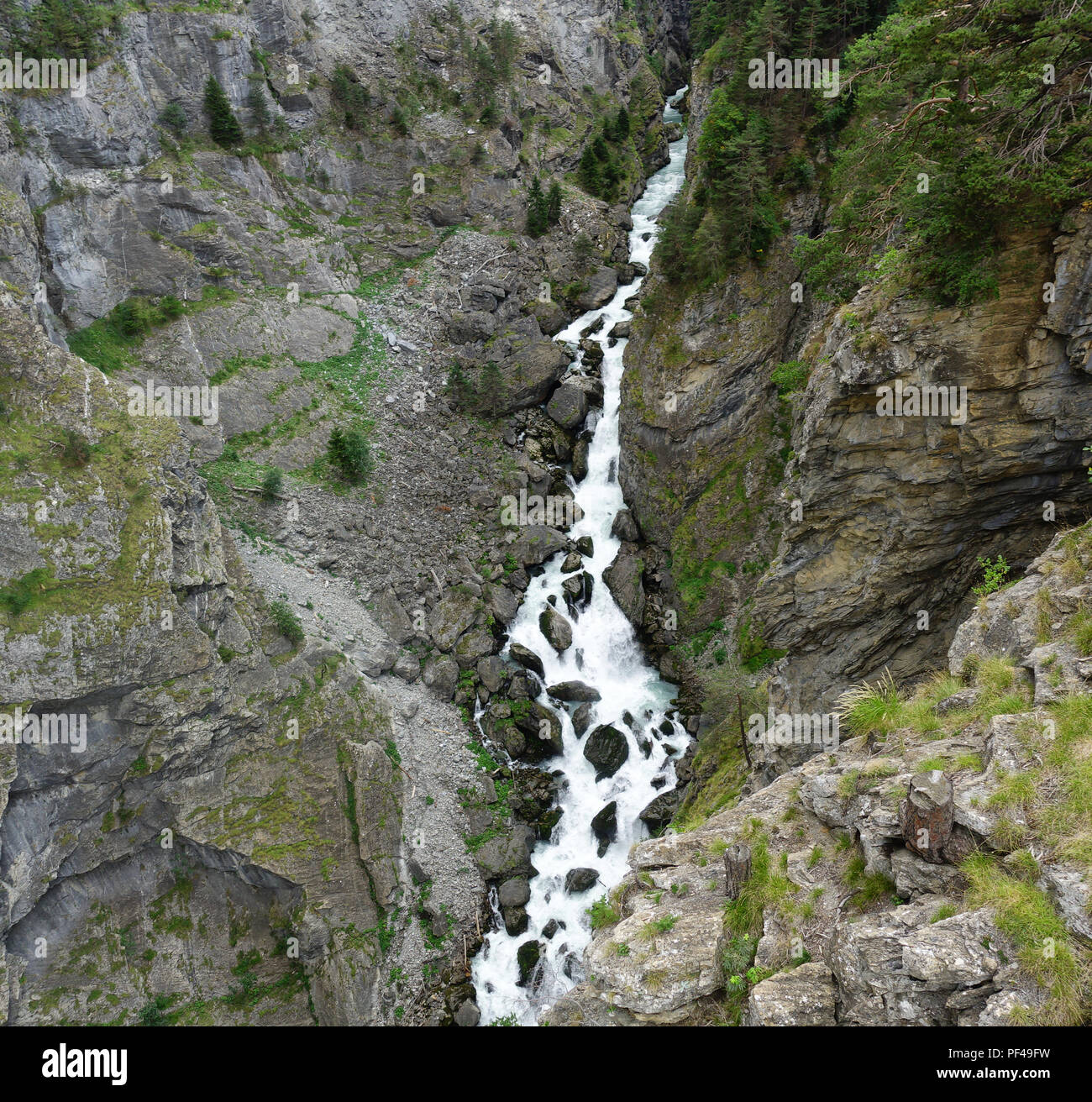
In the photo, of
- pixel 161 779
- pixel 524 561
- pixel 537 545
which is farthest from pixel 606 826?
pixel 161 779

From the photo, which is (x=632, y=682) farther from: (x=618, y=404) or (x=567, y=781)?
(x=618, y=404)

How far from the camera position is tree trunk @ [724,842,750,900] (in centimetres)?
977

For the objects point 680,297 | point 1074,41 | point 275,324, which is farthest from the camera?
point 275,324

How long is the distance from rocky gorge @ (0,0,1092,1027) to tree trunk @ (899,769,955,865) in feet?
0.21

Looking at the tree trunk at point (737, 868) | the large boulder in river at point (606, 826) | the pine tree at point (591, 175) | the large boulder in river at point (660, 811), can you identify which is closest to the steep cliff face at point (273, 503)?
the pine tree at point (591, 175)

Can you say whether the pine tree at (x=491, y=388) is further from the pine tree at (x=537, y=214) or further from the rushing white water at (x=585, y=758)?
the pine tree at (x=537, y=214)

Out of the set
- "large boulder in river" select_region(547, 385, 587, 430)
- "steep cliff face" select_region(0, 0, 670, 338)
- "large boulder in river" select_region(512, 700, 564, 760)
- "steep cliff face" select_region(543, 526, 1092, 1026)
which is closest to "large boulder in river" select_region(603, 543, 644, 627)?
"large boulder in river" select_region(512, 700, 564, 760)

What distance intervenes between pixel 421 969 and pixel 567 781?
827cm

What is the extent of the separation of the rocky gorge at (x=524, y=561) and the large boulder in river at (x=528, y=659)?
1.90 ft

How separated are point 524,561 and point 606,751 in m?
9.97

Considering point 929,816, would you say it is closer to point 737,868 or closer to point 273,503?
point 737,868

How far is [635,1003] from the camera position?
27.8 ft

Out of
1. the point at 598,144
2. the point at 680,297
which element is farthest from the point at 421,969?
the point at 598,144

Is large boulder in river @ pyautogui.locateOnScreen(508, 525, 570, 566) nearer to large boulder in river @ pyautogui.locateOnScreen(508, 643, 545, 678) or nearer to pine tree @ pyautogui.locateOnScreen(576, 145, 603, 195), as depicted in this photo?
large boulder in river @ pyautogui.locateOnScreen(508, 643, 545, 678)
